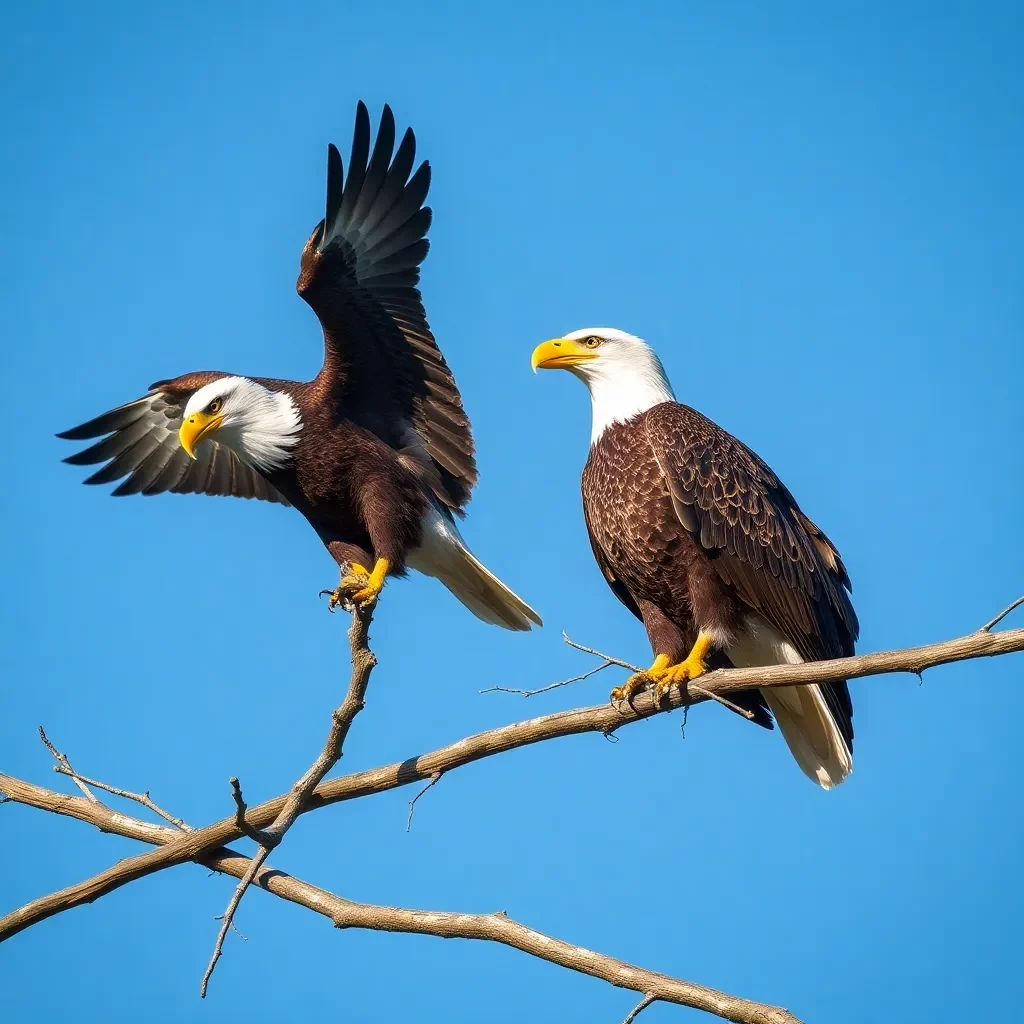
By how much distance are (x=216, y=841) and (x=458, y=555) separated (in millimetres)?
2160

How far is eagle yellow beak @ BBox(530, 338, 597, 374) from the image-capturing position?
5.78 meters

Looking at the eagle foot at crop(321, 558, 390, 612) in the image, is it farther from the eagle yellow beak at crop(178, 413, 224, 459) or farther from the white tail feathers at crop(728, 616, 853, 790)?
the white tail feathers at crop(728, 616, 853, 790)

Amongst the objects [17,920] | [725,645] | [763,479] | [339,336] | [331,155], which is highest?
[331,155]

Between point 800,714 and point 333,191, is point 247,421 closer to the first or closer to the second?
point 333,191

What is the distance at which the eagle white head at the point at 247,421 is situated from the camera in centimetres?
617

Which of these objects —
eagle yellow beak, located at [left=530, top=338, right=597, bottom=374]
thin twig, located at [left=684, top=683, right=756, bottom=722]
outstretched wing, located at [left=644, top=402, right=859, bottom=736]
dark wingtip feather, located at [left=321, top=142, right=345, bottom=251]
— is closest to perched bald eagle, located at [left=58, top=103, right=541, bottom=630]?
dark wingtip feather, located at [left=321, top=142, right=345, bottom=251]

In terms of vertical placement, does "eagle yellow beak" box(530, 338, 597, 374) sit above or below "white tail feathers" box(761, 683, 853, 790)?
above

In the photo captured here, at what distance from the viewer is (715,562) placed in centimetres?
512

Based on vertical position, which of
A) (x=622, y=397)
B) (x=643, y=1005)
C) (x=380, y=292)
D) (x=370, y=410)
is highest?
(x=380, y=292)

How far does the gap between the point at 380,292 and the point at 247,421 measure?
0.85 meters

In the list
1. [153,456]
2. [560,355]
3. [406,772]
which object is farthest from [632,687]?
[153,456]

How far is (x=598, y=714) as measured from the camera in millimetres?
4371

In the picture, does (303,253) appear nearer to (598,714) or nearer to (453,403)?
(453,403)

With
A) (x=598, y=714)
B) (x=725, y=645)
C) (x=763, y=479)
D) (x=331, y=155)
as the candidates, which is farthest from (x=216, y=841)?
(x=331, y=155)
